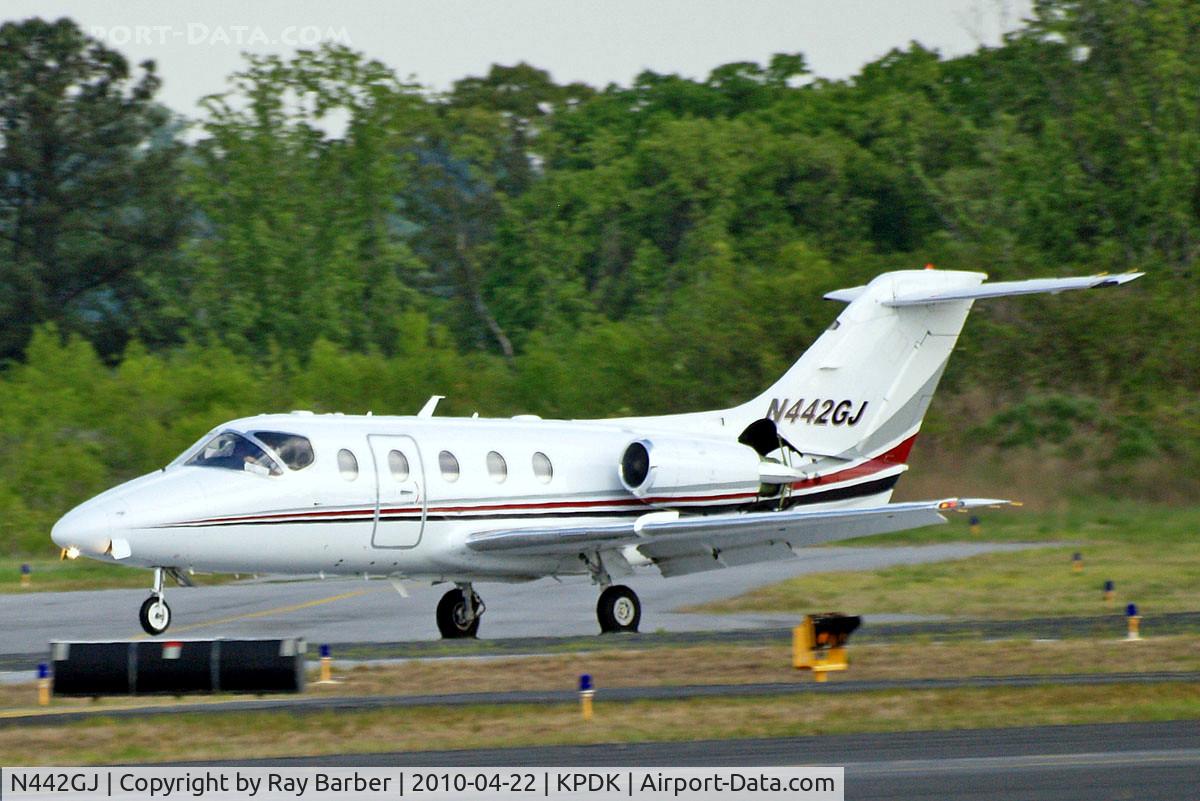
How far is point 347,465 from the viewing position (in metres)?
17.9

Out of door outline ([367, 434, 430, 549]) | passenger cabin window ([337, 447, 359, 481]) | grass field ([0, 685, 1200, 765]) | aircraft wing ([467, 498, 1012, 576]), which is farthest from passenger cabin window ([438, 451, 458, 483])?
grass field ([0, 685, 1200, 765])

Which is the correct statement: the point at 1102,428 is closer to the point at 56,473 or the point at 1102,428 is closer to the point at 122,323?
the point at 56,473

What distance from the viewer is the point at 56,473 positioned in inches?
1315

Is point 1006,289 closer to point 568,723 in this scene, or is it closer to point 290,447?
point 290,447

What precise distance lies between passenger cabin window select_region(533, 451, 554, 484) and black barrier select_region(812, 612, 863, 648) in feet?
19.0

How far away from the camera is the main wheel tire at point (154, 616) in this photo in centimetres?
1642

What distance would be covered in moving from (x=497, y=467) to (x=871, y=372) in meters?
5.19

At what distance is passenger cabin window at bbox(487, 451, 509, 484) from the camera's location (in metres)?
18.9

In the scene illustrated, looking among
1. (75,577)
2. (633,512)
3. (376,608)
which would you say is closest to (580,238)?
(75,577)

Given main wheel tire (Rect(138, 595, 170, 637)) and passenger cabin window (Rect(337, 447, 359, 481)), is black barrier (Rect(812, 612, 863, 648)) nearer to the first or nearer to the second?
passenger cabin window (Rect(337, 447, 359, 481))

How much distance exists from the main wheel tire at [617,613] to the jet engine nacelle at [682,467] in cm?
126

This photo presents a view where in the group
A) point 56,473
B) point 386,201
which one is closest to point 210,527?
point 56,473

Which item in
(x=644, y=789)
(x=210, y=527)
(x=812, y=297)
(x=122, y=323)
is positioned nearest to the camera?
(x=644, y=789)

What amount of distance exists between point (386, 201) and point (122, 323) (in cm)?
910
